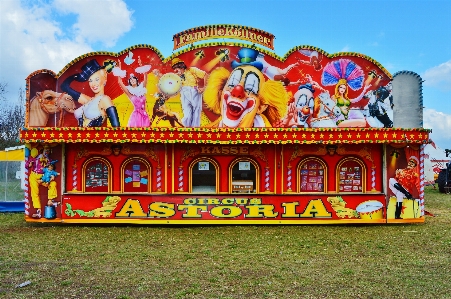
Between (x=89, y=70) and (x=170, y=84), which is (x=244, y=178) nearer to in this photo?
(x=170, y=84)

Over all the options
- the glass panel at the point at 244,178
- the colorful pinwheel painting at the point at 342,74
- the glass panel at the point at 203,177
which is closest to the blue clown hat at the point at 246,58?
the colorful pinwheel painting at the point at 342,74

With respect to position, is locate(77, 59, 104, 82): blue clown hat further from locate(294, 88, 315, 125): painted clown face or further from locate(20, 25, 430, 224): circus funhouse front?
locate(294, 88, 315, 125): painted clown face

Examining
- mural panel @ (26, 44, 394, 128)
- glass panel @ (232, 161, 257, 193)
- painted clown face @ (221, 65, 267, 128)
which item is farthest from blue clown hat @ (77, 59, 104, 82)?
glass panel @ (232, 161, 257, 193)

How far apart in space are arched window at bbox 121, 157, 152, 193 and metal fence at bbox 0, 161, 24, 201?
8.15 meters

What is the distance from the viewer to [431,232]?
14352 mm

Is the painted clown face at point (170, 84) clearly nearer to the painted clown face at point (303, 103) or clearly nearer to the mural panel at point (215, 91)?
the mural panel at point (215, 91)

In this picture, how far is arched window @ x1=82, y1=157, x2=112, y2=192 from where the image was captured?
52.3 ft

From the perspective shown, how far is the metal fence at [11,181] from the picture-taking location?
21297 mm

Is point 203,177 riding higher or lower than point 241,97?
lower

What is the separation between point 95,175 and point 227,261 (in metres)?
7.46

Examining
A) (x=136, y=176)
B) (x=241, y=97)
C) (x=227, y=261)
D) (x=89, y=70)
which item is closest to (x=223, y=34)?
(x=241, y=97)

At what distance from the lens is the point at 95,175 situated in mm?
15969

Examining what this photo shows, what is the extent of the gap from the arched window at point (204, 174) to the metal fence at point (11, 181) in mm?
10152

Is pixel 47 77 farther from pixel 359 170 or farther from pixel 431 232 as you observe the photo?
pixel 431 232
